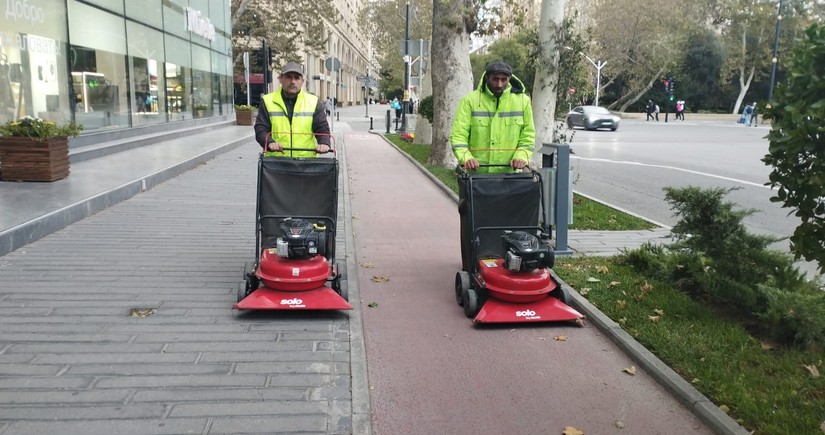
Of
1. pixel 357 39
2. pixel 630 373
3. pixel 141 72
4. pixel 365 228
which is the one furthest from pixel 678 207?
pixel 357 39

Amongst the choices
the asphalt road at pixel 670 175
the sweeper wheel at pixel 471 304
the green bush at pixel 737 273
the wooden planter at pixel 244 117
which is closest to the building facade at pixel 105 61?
the wooden planter at pixel 244 117

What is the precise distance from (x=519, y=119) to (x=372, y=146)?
62.1 feet

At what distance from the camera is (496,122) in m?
5.95

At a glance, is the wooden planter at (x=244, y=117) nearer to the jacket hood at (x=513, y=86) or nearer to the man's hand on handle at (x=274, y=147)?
the man's hand on handle at (x=274, y=147)

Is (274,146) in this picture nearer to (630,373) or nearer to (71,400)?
(71,400)

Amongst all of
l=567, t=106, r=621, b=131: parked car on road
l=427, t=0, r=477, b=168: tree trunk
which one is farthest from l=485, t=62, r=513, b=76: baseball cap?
l=567, t=106, r=621, b=131: parked car on road

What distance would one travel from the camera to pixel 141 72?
19.8 meters

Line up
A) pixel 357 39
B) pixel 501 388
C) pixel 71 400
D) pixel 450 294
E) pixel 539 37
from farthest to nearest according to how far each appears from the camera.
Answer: pixel 357 39
pixel 539 37
pixel 450 294
pixel 501 388
pixel 71 400

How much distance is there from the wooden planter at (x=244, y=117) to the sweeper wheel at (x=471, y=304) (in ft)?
89.1

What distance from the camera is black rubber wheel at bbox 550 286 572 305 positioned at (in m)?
5.54

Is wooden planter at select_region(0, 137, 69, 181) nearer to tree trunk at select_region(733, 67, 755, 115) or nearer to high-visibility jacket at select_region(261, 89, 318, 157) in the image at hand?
high-visibility jacket at select_region(261, 89, 318, 157)

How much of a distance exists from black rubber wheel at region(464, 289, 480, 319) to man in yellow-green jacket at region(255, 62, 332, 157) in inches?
69.6

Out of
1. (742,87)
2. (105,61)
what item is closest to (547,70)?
(105,61)

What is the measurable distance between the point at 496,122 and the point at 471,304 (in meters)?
1.64
